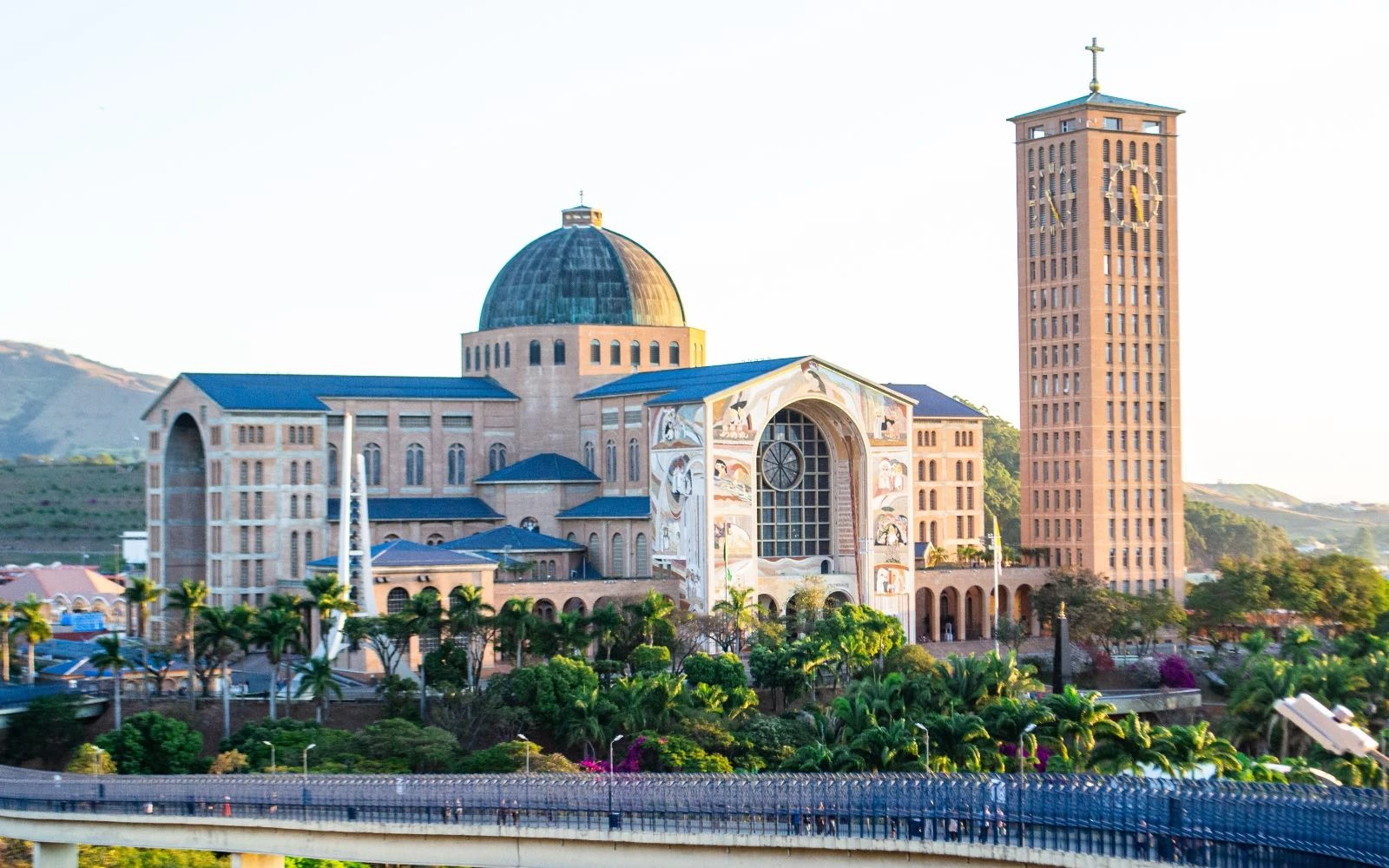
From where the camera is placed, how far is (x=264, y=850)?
52750 millimetres

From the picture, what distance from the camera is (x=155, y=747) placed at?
68562 millimetres

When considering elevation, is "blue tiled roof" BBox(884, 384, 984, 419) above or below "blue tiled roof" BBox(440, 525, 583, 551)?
above

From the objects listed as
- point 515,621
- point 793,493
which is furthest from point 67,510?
point 515,621

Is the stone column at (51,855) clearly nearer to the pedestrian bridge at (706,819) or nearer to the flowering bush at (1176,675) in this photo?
the pedestrian bridge at (706,819)

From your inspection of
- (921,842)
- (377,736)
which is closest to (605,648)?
(377,736)

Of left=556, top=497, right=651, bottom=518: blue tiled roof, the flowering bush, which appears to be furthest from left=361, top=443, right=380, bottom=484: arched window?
the flowering bush

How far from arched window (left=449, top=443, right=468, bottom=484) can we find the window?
50.7ft

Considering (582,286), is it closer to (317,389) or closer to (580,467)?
(580,467)

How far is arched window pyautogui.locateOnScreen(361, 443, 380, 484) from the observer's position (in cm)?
9694

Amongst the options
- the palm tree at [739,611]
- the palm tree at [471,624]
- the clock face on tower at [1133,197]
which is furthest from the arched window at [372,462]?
the clock face on tower at [1133,197]

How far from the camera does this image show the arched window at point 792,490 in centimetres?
9306

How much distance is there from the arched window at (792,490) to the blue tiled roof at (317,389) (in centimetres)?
1434

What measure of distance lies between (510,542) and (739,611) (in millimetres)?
12249

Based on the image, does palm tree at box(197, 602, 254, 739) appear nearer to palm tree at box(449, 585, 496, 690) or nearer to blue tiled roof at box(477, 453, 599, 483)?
palm tree at box(449, 585, 496, 690)
